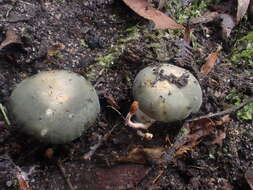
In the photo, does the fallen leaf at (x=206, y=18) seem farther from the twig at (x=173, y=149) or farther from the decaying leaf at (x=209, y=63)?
the twig at (x=173, y=149)

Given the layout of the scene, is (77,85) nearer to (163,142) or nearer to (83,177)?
(83,177)

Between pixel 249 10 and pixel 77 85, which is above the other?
pixel 249 10

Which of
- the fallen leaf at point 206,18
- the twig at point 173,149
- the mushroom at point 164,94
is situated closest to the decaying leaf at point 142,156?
the twig at point 173,149

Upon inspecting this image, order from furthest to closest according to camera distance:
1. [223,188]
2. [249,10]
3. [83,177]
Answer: [249,10] → [223,188] → [83,177]

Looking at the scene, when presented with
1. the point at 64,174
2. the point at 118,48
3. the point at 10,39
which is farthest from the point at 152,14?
the point at 64,174

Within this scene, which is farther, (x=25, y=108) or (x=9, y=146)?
(x=9, y=146)

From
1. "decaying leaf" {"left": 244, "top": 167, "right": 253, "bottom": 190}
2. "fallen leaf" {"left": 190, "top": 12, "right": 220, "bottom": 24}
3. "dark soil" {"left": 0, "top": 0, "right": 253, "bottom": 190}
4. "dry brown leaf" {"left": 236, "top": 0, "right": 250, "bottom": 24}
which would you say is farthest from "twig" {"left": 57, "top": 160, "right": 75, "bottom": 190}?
"dry brown leaf" {"left": 236, "top": 0, "right": 250, "bottom": 24}

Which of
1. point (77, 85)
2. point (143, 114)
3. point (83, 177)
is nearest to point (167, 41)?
point (143, 114)
